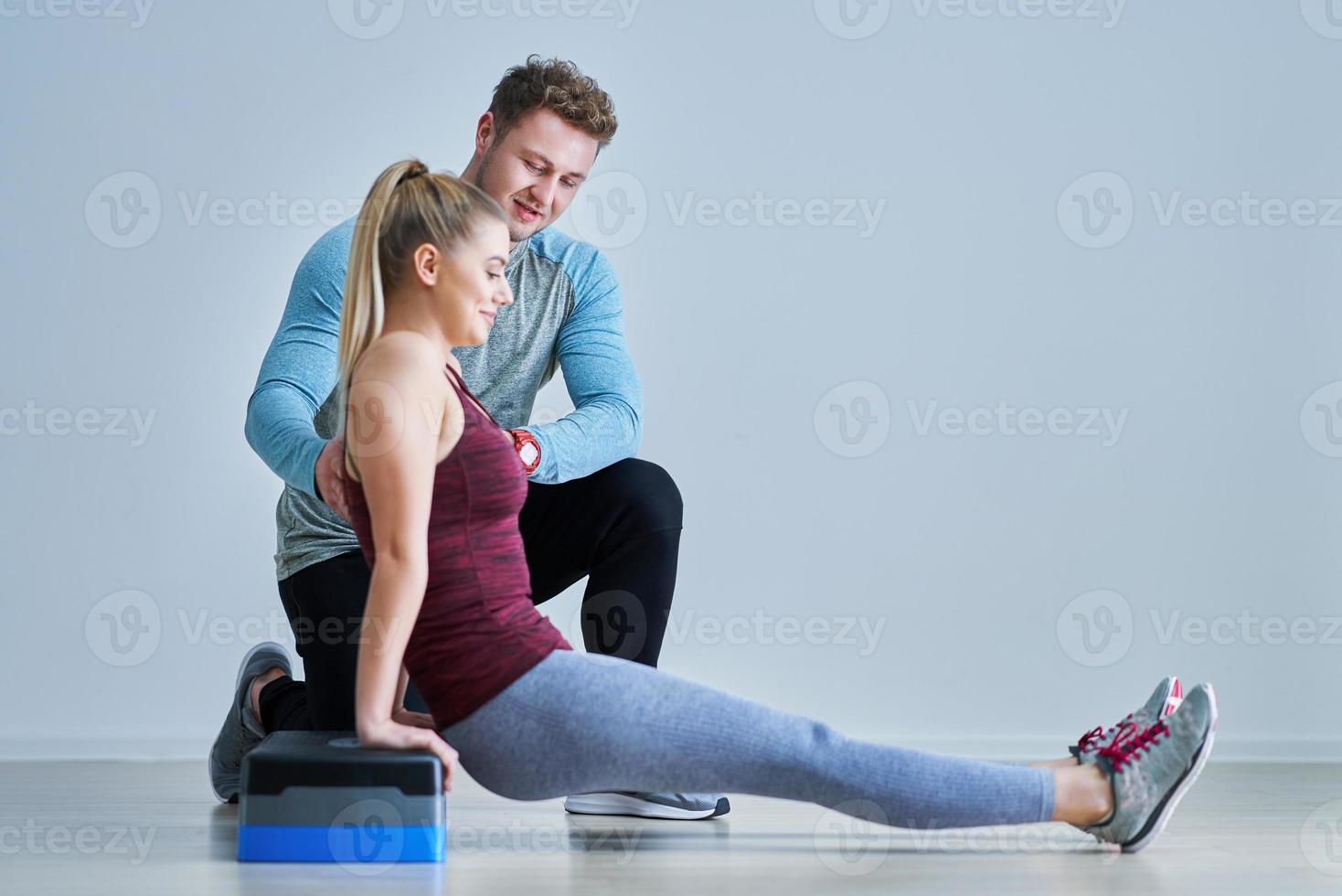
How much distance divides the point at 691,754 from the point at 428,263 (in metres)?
0.59

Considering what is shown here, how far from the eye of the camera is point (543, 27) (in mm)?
2898

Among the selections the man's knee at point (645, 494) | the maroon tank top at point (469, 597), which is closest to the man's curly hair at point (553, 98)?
the man's knee at point (645, 494)

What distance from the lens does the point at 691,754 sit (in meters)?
1.32

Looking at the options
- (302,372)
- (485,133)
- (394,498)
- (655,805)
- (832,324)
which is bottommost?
(655,805)

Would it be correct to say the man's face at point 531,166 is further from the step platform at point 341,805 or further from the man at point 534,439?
the step platform at point 341,805

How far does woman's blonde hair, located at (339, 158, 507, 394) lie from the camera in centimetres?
139

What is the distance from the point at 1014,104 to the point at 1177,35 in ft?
1.36

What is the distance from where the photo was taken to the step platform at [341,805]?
1317mm

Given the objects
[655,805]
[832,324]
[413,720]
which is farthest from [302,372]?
[832,324]

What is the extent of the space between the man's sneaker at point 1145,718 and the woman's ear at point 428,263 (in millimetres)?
887

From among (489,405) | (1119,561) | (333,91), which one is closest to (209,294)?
(333,91)

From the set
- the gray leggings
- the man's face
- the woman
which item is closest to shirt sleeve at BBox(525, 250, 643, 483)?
the man's face

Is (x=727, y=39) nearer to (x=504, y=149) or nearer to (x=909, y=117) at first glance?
(x=909, y=117)

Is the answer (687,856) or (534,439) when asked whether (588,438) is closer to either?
(534,439)
